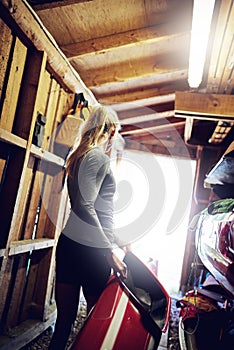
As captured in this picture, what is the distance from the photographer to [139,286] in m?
1.85

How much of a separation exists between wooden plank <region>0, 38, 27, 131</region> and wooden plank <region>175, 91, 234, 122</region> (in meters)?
1.77

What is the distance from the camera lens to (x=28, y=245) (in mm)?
2443

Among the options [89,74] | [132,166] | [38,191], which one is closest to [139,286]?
[38,191]

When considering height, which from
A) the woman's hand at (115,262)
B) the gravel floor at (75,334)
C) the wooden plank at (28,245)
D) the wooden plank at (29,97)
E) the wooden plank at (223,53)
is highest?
the wooden plank at (223,53)

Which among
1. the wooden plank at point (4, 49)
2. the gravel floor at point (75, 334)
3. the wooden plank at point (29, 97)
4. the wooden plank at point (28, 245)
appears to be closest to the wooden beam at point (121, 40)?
the wooden plank at point (29, 97)

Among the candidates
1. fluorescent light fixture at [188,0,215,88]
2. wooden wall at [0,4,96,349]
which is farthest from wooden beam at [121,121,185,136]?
fluorescent light fixture at [188,0,215,88]

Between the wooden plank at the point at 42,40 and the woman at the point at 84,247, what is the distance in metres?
1.03

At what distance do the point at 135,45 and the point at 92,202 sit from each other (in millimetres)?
1836

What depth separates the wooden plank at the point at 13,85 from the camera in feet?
6.84

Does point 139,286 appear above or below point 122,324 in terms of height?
above

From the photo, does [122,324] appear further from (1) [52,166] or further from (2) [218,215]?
(1) [52,166]

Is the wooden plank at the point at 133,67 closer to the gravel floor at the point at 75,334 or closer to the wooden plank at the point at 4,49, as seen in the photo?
the wooden plank at the point at 4,49

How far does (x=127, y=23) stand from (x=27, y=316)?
116 inches

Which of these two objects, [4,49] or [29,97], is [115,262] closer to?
[29,97]
